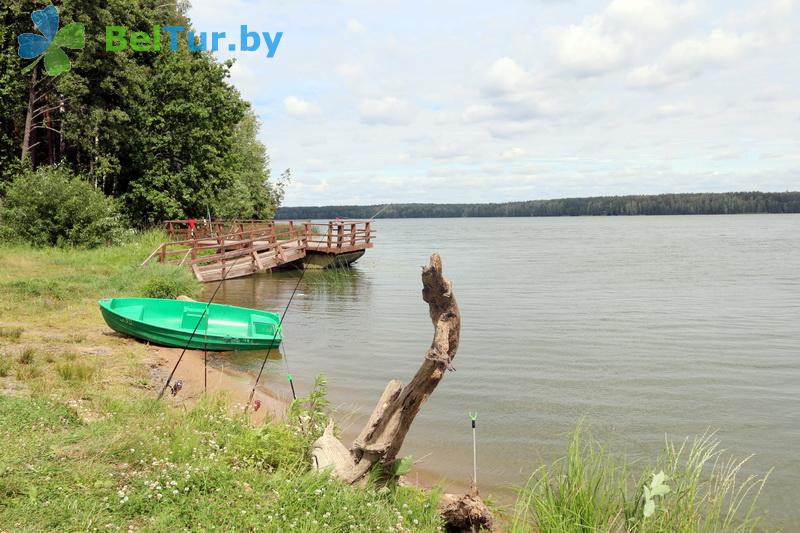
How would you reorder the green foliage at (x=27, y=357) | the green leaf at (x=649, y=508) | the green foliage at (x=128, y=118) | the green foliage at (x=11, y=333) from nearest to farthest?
1. the green leaf at (x=649, y=508)
2. the green foliage at (x=27, y=357)
3. the green foliage at (x=11, y=333)
4. the green foliage at (x=128, y=118)

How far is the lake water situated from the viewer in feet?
29.2

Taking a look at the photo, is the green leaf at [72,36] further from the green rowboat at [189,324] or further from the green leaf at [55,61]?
the green rowboat at [189,324]

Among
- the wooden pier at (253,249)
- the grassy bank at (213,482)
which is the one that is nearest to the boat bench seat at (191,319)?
the grassy bank at (213,482)

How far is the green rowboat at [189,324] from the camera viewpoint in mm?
12633

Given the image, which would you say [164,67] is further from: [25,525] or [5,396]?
[25,525]

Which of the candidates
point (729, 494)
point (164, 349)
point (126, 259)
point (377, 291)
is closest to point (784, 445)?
point (729, 494)

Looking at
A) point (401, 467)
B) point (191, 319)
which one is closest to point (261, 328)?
point (191, 319)

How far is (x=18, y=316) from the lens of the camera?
13.1 metres

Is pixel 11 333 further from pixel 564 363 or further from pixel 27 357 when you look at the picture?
pixel 564 363

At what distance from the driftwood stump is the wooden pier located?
20.0 metres

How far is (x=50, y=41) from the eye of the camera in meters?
27.7

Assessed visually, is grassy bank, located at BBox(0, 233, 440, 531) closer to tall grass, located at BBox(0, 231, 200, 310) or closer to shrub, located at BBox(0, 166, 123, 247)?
tall grass, located at BBox(0, 231, 200, 310)

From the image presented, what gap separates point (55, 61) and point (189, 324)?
64.8 feet

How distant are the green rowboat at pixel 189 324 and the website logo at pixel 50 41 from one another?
1770cm
